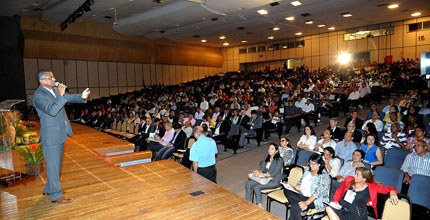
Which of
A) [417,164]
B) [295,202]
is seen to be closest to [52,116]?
[295,202]

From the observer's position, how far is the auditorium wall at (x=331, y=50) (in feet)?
60.1

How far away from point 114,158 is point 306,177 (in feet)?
11.4

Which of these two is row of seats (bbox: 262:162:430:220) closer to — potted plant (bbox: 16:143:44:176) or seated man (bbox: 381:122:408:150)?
seated man (bbox: 381:122:408:150)

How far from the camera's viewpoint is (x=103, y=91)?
20.1 metres

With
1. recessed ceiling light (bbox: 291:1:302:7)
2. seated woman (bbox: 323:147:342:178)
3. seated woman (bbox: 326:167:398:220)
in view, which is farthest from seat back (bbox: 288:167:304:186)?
recessed ceiling light (bbox: 291:1:302:7)

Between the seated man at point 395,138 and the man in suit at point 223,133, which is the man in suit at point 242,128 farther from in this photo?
the seated man at point 395,138

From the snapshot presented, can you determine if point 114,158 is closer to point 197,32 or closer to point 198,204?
point 198,204

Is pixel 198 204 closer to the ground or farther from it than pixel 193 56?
closer to the ground

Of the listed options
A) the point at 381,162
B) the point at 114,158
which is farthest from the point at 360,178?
the point at 114,158

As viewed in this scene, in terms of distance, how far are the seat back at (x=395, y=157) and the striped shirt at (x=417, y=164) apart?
1.09 feet

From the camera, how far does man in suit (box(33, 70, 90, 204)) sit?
2.97 meters

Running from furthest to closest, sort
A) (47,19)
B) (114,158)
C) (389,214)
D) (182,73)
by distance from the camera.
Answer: (182,73)
(47,19)
(114,158)
(389,214)

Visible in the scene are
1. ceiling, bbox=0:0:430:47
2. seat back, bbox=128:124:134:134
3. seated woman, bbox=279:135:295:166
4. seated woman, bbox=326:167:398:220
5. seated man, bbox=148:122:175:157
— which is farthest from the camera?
ceiling, bbox=0:0:430:47

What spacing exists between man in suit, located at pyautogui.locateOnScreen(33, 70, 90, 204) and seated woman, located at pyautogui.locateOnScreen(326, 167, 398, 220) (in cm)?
306
